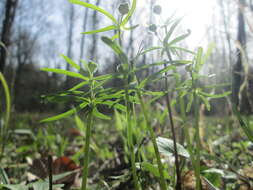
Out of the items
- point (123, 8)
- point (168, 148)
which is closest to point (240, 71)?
point (168, 148)

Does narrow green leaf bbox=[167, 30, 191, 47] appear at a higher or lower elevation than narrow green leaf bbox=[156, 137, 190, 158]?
higher

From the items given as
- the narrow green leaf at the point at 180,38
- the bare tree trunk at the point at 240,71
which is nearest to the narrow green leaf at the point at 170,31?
the narrow green leaf at the point at 180,38

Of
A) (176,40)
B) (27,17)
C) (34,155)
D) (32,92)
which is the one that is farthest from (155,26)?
(32,92)

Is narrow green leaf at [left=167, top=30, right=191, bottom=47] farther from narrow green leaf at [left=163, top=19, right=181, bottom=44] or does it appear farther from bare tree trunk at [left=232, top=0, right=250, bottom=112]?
bare tree trunk at [left=232, top=0, right=250, bottom=112]

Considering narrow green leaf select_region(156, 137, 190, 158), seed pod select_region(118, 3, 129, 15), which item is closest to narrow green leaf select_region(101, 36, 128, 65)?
seed pod select_region(118, 3, 129, 15)

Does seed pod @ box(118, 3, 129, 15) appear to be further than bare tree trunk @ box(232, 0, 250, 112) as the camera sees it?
No

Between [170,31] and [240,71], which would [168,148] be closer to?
[170,31]

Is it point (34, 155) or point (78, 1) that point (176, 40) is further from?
point (34, 155)

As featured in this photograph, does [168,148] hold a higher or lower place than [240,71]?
lower

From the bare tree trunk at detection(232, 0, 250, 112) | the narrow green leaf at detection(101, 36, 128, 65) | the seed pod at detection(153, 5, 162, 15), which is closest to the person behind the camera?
the narrow green leaf at detection(101, 36, 128, 65)

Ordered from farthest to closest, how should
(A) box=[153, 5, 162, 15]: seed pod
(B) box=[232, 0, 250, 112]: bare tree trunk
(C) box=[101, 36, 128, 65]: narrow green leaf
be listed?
(B) box=[232, 0, 250, 112]: bare tree trunk
(A) box=[153, 5, 162, 15]: seed pod
(C) box=[101, 36, 128, 65]: narrow green leaf

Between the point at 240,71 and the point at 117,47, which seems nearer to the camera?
the point at 117,47

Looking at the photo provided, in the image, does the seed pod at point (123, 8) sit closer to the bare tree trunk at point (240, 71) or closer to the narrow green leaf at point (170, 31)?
the narrow green leaf at point (170, 31)
